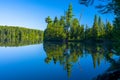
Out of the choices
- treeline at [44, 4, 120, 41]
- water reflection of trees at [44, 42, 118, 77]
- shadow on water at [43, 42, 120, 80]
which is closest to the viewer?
shadow on water at [43, 42, 120, 80]

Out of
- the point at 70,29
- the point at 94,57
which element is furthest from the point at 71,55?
the point at 70,29

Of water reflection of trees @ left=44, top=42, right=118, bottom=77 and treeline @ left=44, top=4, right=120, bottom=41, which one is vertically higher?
treeline @ left=44, top=4, right=120, bottom=41

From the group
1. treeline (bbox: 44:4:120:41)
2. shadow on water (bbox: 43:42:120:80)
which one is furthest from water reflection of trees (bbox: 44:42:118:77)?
treeline (bbox: 44:4:120:41)

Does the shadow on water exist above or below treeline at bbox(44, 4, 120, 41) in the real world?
below

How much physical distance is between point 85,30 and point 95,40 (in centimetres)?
856

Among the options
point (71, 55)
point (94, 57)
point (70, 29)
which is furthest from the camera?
point (70, 29)

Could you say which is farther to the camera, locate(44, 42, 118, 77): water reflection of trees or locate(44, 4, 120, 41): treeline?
locate(44, 4, 120, 41): treeline

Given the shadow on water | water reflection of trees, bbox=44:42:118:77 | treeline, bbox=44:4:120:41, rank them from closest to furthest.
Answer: the shadow on water < water reflection of trees, bbox=44:42:118:77 < treeline, bbox=44:4:120:41

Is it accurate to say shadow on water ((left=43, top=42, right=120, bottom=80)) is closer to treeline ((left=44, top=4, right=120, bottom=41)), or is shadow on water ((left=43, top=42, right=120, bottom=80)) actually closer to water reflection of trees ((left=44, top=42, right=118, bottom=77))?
water reflection of trees ((left=44, top=42, right=118, bottom=77))

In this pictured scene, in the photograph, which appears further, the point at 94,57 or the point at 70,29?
the point at 70,29

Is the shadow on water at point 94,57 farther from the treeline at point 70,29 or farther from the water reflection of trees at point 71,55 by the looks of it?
the treeline at point 70,29

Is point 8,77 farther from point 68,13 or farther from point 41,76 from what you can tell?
point 68,13

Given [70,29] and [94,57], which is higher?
[70,29]

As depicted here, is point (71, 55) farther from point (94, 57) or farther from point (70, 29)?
point (70, 29)
